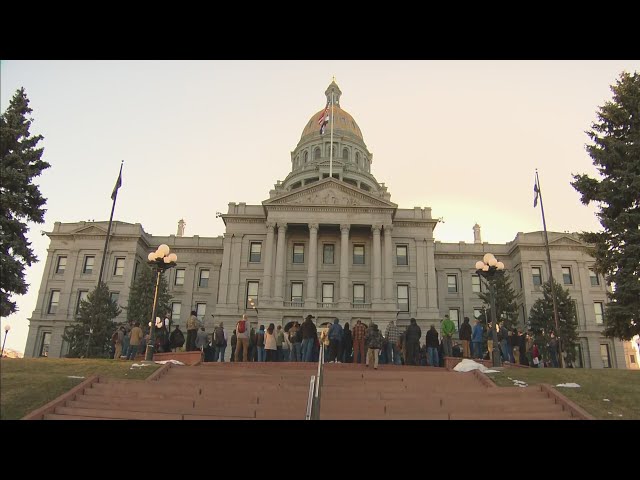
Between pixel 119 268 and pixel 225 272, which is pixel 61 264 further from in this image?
pixel 225 272

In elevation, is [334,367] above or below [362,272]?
below

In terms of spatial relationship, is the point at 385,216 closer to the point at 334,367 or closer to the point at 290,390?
the point at 334,367

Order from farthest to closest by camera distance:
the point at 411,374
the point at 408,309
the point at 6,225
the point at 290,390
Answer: the point at 408,309, the point at 6,225, the point at 411,374, the point at 290,390

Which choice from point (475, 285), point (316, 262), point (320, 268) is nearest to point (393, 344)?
point (316, 262)

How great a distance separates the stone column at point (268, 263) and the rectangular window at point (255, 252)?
1333 millimetres

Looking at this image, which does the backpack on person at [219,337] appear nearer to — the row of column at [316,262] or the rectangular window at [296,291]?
the row of column at [316,262]

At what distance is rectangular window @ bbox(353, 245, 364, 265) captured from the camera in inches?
1858

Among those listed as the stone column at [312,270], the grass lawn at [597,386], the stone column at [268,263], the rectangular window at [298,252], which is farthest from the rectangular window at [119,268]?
the grass lawn at [597,386]

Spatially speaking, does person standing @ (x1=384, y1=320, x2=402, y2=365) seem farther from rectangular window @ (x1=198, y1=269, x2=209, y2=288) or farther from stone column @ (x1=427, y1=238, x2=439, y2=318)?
rectangular window @ (x1=198, y1=269, x2=209, y2=288)

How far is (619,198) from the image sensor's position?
21.0m

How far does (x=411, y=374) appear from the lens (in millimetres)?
17641

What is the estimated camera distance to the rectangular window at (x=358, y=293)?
45.6 meters

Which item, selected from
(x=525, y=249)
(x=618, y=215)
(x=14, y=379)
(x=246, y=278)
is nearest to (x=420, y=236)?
(x=525, y=249)
